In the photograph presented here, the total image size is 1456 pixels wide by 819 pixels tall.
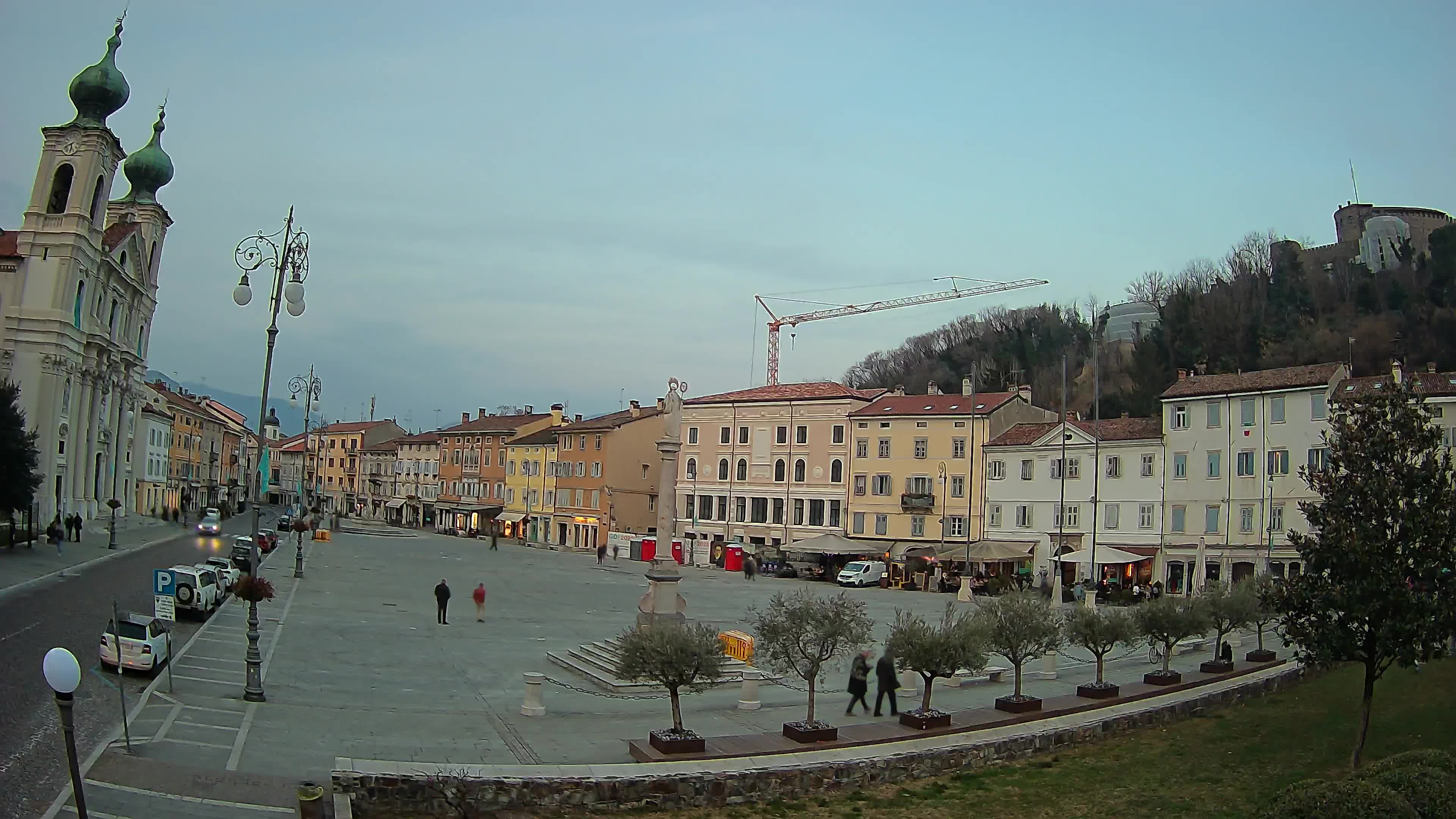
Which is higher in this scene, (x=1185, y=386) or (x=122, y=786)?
(x=1185, y=386)

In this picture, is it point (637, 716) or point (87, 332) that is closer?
point (637, 716)

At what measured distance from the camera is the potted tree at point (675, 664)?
15750mm

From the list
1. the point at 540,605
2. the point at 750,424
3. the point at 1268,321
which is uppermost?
the point at 1268,321

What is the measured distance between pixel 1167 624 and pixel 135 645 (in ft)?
70.6

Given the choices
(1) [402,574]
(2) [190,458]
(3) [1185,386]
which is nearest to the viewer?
(1) [402,574]

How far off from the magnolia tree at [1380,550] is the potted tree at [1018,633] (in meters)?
4.85

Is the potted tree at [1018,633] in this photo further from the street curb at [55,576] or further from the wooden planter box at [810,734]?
the street curb at [55,576]

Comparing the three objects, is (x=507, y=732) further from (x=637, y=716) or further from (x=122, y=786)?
(x=122, y=786)

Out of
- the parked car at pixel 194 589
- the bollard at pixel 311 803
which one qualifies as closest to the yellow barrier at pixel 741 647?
the bollard at pixel 311 803

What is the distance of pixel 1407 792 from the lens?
887 centimetres

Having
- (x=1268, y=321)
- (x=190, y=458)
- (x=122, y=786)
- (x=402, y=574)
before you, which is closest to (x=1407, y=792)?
(x=122, y=786)

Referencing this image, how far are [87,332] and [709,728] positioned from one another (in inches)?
2455

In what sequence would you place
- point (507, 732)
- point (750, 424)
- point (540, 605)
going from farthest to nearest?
point (750, 424) < point (540, 605) < point (507, 732)

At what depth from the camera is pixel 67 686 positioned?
353 inches
